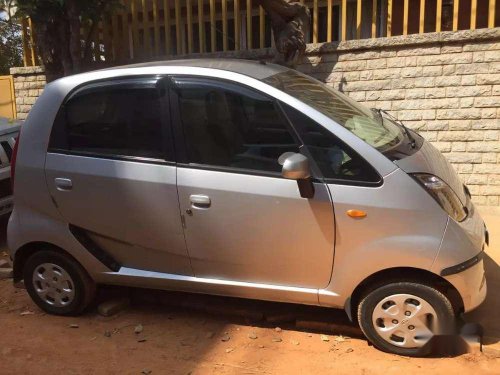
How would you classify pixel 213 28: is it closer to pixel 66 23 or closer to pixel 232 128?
pixel 66 23

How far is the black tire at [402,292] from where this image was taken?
311 centimetres

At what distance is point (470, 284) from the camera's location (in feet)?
10.2

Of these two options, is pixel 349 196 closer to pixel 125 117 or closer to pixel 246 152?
pixel 246 152

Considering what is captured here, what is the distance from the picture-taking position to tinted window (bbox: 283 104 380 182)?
316cm

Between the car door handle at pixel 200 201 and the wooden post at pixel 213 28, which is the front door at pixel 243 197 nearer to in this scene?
the car door handle at pixel 200 201

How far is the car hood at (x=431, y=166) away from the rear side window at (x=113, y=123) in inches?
63.5

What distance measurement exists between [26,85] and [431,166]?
7727 mm

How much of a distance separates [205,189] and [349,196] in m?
0.93

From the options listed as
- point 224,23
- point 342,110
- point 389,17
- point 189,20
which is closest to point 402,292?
point 342,110

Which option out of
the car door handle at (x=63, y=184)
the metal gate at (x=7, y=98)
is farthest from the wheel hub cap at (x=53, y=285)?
the metal gate at (x=7, y=98)

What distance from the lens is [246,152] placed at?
338 centimetres

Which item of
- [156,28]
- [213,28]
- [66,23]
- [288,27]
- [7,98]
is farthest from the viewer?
[7,98]

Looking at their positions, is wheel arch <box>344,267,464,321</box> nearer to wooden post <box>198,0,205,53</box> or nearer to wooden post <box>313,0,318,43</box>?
wooden post <box>313,0,318,43</box>

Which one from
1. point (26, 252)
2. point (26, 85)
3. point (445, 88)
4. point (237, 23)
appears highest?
point (237, 23)
